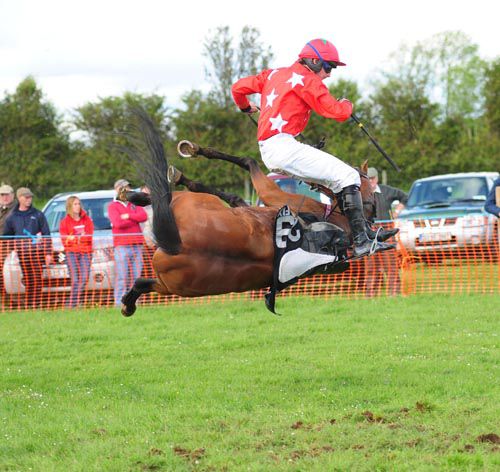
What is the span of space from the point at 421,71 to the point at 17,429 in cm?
5311

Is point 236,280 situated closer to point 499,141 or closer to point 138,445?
point 138,445

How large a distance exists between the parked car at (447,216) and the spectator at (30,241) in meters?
5.89

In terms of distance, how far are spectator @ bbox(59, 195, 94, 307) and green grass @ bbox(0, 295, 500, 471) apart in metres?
1.11

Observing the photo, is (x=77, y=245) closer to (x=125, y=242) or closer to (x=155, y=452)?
(x=125, y=242)

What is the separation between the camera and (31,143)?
37406 mm

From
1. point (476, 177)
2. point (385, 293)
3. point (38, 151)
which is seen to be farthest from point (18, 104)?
point (385, 293)

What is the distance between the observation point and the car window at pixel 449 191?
1915cm

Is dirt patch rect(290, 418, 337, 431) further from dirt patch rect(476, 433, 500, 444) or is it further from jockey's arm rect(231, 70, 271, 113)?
jockey's arm rect(231, 70, 271, 113)

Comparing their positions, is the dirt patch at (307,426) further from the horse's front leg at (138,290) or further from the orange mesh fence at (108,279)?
the orange mesh fence at (108,279)

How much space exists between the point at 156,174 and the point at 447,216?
11.9 meters

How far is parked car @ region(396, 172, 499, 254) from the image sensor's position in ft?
51.0

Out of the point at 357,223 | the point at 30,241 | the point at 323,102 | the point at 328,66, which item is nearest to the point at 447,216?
the point at 30,241

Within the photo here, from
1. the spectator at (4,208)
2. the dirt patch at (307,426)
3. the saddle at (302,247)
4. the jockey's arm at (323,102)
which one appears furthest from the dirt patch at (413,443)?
the spectator at (4,208)

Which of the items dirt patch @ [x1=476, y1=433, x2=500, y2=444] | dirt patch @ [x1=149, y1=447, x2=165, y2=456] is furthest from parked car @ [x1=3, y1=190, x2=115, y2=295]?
dirt patch @ [x1=476, y1=433, x2=500, y2=444]
